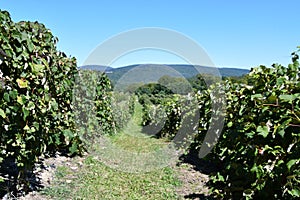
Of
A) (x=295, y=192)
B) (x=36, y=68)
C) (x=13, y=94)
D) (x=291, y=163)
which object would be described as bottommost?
(x=295, y=192)

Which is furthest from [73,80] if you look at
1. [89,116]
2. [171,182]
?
[171,182]

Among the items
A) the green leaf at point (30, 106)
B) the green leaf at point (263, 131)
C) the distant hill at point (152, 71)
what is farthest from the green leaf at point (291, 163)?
the green leaf at point (30, 106)

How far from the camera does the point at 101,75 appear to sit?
10656 mm

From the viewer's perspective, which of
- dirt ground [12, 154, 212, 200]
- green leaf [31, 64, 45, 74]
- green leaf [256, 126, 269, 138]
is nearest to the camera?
green leaf [256, 126, 269, 138]

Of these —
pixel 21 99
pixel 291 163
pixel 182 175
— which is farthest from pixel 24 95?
pixel 182 175

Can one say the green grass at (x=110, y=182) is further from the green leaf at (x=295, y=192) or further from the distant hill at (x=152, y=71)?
the green leaf at (x=295, y=192)

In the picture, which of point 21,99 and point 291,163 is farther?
point 21,99

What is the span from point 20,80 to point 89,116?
482 centimetres

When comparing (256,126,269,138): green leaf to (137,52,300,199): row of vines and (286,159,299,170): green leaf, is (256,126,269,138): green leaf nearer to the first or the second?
(137,52,300,199): row of vines

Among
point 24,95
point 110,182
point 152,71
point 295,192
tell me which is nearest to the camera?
point 295,192

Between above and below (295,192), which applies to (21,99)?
above

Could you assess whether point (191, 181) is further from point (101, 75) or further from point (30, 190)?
point (101, 75)

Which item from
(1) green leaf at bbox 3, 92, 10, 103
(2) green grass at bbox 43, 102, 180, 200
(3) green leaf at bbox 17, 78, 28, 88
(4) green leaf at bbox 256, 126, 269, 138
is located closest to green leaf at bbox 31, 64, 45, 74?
(3) green leaf at bbox 17, 78, 28, 88

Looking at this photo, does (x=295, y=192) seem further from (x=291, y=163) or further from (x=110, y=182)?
(x=110, y=182)
